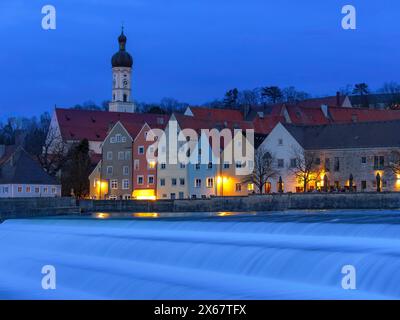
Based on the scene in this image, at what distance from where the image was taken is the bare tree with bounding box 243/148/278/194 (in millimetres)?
79250

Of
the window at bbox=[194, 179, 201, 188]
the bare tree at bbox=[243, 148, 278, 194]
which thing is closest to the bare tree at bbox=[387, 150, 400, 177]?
the bare tree at bbox=[243, 148, 278, 194]

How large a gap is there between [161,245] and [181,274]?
5.86 m

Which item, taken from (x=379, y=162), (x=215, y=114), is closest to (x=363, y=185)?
(x=379, y=162)

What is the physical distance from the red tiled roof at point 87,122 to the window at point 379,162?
56994 millimetres

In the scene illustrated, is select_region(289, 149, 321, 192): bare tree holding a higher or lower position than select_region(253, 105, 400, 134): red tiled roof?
lower

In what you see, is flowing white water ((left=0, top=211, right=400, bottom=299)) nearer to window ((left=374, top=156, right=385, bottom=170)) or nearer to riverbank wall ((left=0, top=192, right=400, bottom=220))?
riverbank wall ((left=0, top=192, right=400, bottom=220))

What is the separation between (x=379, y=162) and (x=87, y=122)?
219 ft

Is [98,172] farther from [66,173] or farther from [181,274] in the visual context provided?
[181,274]

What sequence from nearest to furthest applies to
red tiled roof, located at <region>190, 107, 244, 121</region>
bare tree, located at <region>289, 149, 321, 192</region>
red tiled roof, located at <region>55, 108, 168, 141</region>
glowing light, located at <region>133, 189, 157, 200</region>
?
bare tree, located at <region>289, 149, 321, 192</region>, glowing light, located at <region>133, 189, 157, 200</region>, red tiled roof, located at <region>190, 107, 244, 121</region>, red tiled roof, located at <region>55, 108, 168, 141</region>

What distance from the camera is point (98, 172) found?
3622 inches

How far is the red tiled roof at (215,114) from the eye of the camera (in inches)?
4387

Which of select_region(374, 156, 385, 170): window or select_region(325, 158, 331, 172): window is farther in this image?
select_region(325, 158, 331, 172): window

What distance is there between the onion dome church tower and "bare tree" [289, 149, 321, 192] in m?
85.4

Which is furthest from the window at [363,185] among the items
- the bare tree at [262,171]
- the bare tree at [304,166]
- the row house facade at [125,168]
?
the row house facade at [125,168]
